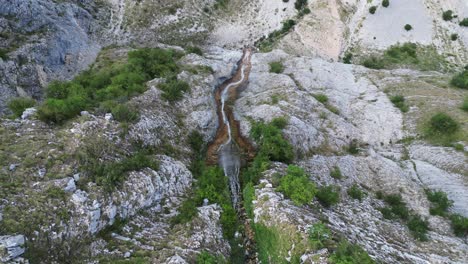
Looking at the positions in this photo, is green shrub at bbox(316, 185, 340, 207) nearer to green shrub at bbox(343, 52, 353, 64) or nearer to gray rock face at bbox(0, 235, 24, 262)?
gray rock face at bbox(0, 235, 24, 262)

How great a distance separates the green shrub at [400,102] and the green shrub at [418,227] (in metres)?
16.9

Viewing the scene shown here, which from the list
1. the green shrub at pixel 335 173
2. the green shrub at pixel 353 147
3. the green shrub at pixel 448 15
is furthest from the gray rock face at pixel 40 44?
the green shrub at pixel 448 15

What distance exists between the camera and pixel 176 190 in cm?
2672

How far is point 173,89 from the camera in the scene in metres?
35.3

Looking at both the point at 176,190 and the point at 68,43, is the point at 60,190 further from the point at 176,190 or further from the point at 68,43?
the point at 68,43

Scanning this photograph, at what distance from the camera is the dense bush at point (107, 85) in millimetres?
26891

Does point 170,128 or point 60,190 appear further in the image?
point 170,128

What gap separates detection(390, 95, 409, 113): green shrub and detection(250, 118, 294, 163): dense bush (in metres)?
18.2

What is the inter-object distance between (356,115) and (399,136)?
18.4 ft

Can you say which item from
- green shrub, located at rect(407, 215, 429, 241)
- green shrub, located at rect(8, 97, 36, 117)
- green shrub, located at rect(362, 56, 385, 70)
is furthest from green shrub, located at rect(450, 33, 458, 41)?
green shrub, located at rect(8, 97, 36, 117)

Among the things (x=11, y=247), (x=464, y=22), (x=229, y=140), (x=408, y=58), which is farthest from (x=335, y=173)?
(x=464, y=22)

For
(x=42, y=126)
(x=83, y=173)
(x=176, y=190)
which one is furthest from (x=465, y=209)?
(x=42, y=126)

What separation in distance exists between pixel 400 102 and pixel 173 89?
2905 centimetres

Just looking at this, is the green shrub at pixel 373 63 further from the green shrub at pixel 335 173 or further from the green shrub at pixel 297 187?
the green shrub at pixel 297 187
